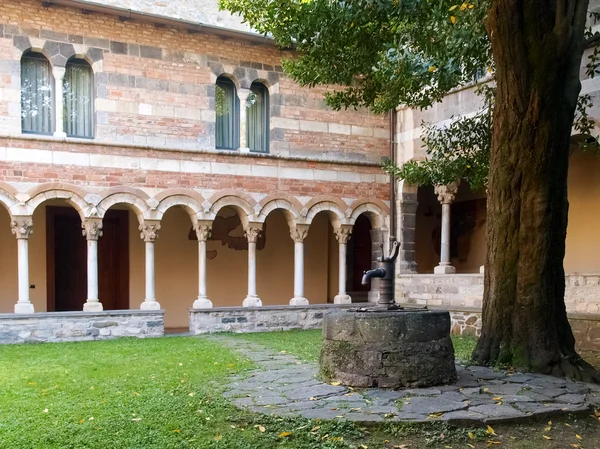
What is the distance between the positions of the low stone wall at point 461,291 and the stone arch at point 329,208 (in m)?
1.84

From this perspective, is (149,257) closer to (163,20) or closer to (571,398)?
(163,20)

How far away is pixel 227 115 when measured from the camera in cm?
1120

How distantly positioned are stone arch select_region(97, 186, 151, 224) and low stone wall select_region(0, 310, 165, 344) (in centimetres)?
178

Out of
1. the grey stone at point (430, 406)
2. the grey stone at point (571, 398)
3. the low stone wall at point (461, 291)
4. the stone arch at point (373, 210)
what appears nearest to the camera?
the grey stone at point (430, 406)

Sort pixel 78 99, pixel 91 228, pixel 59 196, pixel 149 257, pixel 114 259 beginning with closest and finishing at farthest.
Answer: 1. pixel 59 196
2. pixel 91 228
3. pixel 78 99
4. pixel 149 257
5. pixel 114 259

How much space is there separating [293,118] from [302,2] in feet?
15.0

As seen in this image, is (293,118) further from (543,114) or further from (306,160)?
(543,114)

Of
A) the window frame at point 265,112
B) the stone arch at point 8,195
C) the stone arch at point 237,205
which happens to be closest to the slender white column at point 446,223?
the window frame at point 265,112

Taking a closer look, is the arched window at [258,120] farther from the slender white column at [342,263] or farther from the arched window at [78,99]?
the arched window at [78,99]

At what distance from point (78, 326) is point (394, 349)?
6754 mm

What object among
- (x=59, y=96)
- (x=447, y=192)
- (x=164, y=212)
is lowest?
(x=164, y=212)

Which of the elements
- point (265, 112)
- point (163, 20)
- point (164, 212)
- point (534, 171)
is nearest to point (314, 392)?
point (534, 171)

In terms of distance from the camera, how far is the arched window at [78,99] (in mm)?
9938

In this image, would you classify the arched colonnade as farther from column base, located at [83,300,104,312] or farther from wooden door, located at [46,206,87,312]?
wooden door, located at [46,206,87,312]
